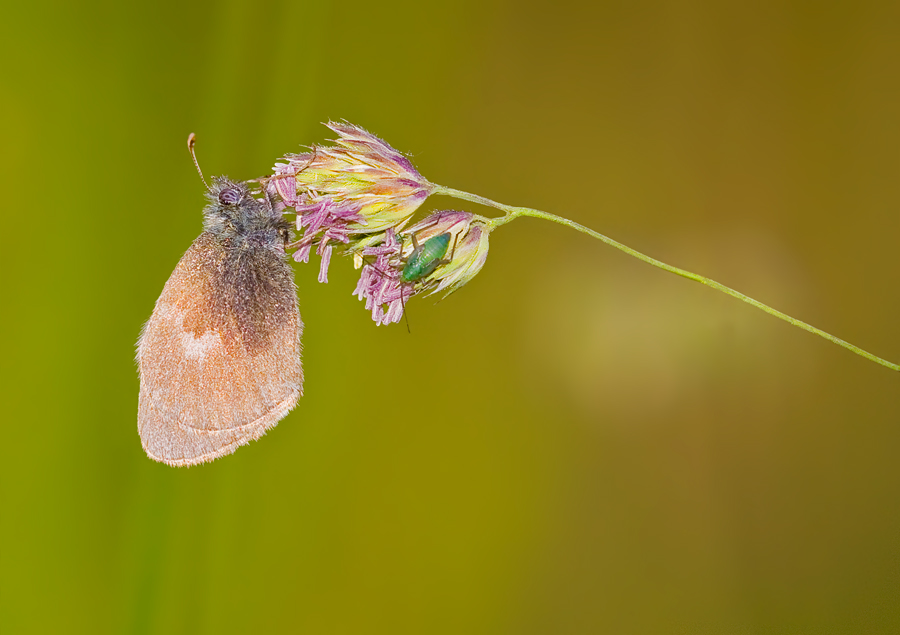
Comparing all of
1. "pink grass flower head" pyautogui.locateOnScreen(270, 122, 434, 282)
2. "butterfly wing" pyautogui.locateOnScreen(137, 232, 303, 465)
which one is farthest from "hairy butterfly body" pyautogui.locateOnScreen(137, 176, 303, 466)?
"pink grass flower head" pyautogui.locateOnScreen(270, 122, 434, 282)

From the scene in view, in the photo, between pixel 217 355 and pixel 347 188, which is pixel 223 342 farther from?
pixel 347 188

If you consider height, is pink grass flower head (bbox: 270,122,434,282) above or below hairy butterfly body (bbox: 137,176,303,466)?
above

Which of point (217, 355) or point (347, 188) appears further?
point (217, 355)

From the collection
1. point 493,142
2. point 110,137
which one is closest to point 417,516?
point 493,142

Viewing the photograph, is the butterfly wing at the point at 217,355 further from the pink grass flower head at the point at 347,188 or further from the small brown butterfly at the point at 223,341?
the pink grass flower head at the point at 347,188

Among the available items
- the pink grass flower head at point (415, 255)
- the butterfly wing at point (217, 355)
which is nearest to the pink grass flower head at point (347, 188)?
the pink grass flower head at point (415, 255)

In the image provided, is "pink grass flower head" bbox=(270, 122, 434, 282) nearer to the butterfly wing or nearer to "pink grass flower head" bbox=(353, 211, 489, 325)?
"pink grass flower head" bbox=(353, 211, 489, 325)

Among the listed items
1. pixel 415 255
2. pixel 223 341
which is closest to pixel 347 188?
pixel 415 255
